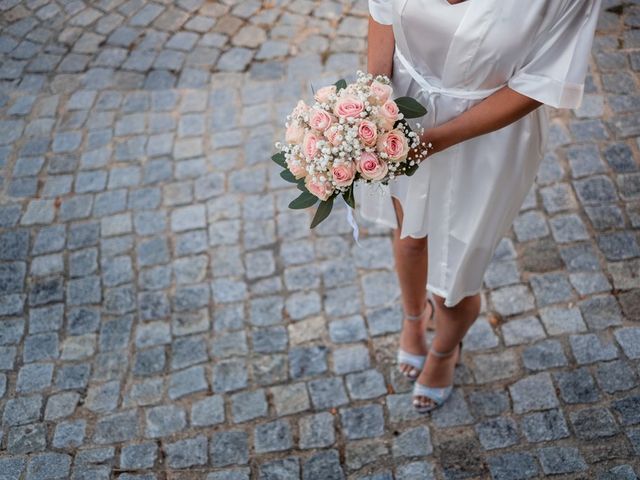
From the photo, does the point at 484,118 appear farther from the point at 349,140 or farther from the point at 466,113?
the point at 349,140

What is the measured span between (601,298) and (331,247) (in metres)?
1.50

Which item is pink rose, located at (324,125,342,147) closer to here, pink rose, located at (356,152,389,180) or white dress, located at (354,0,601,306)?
pink rose, located at (356,152,389,180)

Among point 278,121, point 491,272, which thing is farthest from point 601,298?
point 278,121

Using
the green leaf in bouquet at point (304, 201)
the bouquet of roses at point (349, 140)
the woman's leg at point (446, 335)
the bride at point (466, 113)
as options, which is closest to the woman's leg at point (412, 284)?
the bride at point (466, 113)

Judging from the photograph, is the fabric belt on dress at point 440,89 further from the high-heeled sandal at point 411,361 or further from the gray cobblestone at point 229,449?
the gray cobblestone at point 229,449

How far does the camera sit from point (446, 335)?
341 cm

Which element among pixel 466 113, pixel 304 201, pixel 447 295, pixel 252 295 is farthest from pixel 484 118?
pixel 252 295

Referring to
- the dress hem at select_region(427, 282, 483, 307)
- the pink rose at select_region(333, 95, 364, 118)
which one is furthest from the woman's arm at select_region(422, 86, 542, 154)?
the dress hem at select_region(427, 282, 483, 307)

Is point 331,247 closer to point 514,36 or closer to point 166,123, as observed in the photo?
point 166,123

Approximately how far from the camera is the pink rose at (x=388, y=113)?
251 centimetres

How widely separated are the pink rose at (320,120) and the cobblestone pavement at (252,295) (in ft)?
→ 5.40

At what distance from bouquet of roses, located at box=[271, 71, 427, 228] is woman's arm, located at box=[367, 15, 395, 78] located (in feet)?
1.03

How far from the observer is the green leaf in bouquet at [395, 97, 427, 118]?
266 centimetres

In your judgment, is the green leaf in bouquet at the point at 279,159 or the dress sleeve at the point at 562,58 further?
the green leaf in bouquet at the point at 279,159
